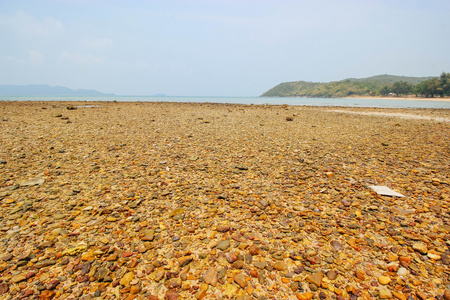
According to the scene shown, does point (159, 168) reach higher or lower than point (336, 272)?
higher

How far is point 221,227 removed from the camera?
4.09 m

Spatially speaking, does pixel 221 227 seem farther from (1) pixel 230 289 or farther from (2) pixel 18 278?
(2) pixel 18 278

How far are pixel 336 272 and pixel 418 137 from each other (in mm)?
13300

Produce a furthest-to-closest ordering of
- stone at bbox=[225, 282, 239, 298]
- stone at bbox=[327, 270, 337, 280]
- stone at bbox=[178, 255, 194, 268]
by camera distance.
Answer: stone at bbox=[178, 255, 194, 268]
stone at bbox=[327, 270, 337, 280]
stone at bbox=[225, 282, 239, 298]

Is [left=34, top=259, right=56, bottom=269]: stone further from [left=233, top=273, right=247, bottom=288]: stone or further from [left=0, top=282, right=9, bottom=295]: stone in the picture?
[left=233, top=273, right=247, bottom=288]: stone

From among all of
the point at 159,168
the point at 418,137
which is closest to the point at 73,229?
the point at 159,168

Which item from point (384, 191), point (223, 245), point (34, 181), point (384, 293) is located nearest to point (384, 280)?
point (384, 293)

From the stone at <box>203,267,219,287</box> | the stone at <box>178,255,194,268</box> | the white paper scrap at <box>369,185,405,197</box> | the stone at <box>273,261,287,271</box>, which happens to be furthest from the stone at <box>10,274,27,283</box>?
the white paper scrap at <box>369,185,405,197</box>

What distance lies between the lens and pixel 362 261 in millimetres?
3303

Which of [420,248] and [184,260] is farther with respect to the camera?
[420,248]

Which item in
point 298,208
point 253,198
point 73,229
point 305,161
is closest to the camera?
point 73,229

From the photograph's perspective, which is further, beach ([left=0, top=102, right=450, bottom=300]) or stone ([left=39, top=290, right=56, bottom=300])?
beach ([left=0, top=102, right=450, bottom=300])

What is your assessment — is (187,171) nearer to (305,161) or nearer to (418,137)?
(305,161)

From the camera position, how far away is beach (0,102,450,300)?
9.48 feet
